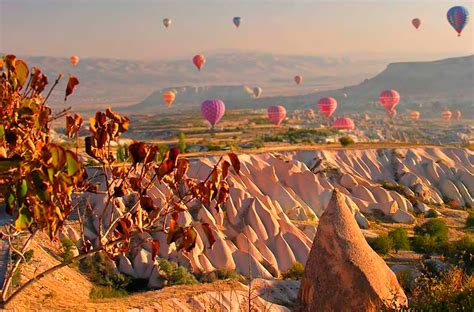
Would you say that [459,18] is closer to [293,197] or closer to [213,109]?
[213,109]

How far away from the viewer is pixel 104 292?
23125 mm

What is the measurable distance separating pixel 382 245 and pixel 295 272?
756 centimetres

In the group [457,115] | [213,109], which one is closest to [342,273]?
[213,109]

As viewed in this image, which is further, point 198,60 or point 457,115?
point 457,115

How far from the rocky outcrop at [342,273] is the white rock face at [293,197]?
5944 millimetres

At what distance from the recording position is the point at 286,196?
1556 inches

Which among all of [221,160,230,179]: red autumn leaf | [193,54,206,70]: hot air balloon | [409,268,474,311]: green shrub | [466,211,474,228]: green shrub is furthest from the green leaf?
[193,54,206,70]: hot air balloon

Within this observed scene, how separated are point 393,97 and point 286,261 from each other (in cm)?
7178

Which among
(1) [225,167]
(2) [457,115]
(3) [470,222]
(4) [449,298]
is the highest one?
(2) [457,115]

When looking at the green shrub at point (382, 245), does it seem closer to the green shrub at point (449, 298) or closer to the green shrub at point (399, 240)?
the green shrub at point (399, 240)

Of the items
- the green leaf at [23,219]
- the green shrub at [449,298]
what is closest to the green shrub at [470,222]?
the green shrub at [449,298]

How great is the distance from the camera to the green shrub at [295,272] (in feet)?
90.7

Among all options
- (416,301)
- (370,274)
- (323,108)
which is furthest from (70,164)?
(323,108)

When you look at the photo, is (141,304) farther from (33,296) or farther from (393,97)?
(393,97)
